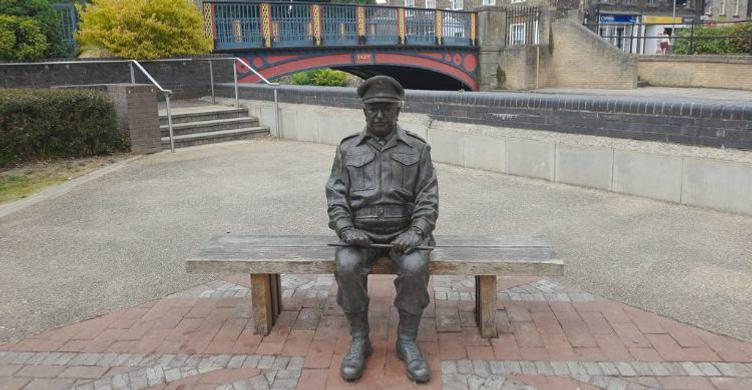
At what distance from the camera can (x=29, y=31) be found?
15164mm

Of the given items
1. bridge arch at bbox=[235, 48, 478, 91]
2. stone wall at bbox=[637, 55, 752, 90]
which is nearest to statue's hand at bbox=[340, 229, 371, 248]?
bridge arch at bbox=[235, 48, 478, 91]

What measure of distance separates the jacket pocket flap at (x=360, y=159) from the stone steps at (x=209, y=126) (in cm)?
868

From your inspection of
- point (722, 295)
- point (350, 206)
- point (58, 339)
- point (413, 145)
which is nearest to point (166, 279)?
point (58, 339)

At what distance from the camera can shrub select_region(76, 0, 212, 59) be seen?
15875mm

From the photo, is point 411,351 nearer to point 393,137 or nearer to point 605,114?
point 393,137

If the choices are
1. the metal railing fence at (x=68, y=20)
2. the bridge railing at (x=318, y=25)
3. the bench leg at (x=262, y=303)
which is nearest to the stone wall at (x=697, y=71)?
the bridge railing at (x=318, y=25)

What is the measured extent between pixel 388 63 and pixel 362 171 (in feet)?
72.7

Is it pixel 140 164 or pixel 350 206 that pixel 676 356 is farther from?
pixel 140 164

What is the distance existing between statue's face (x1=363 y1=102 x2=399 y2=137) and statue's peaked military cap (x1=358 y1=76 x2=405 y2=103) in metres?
0.03

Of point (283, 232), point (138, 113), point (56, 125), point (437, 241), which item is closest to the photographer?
point (437, 241)

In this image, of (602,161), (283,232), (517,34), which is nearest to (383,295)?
(283,232)

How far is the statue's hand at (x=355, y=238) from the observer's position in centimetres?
361

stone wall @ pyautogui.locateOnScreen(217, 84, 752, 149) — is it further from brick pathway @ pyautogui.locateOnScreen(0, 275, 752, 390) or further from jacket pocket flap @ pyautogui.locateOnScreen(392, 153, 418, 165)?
jacket pocket flap @ pyautogui.locateOnScreen(392, 153, 418, 165)

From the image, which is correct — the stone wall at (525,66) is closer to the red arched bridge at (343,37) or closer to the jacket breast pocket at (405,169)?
the red arched bridge at (343,37)
